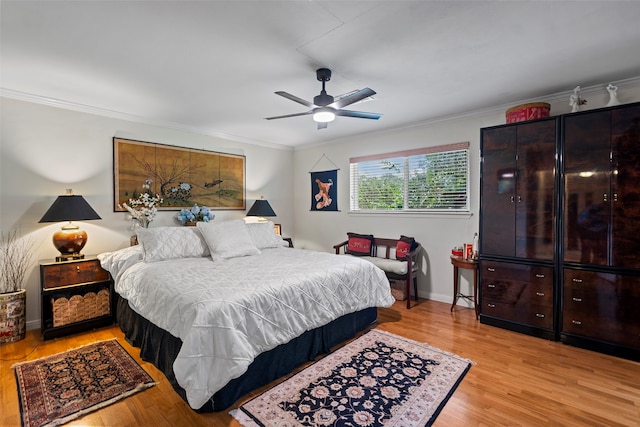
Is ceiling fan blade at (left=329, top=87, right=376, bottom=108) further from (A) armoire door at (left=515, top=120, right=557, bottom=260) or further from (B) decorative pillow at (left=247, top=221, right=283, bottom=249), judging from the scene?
(B) decorative pillow at (left=247, top=221, right=283, bottom=249)

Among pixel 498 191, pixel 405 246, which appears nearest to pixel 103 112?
pixel 405 246

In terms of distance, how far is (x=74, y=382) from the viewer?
2.27 meters

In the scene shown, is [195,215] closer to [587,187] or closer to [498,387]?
[498,387]

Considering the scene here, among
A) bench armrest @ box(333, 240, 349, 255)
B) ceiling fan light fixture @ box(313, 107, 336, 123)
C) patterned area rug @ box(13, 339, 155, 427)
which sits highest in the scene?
ceiling fan light fixture @ box(313, 107, 336, 123)

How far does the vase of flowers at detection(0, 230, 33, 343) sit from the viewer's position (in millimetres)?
2922

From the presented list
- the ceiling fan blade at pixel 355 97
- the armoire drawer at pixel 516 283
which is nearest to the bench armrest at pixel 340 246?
the armoire drawer at pixel 516 283

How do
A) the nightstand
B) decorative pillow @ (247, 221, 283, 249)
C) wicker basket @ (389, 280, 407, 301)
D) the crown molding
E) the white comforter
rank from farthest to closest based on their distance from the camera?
1. wicker basket @ (389, 280, 407, 301)
2. decorative pillow @ (247, 221, 283, 249)
3. the crown molding
4. the nightstand
5. the white comforter

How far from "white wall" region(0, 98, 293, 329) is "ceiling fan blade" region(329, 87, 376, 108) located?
9.38 ft

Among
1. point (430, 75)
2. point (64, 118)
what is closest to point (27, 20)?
point (64, 118)

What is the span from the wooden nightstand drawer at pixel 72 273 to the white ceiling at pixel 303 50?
5.99 ft

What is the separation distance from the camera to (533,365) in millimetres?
2535

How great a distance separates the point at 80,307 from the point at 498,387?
13.3 feet

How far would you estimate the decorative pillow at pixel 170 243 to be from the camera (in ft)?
10.5

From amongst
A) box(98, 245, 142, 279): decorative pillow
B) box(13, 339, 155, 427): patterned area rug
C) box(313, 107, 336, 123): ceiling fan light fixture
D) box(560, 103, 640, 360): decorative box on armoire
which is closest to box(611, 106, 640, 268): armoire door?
box(560, 103, 640, 360): decorative box on armoire
